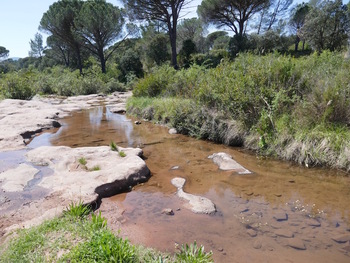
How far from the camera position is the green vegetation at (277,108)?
17.8 ft

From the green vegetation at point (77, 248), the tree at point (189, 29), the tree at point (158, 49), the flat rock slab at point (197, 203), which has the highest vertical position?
the tree at point (189, 29)

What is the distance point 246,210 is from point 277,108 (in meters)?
3.48

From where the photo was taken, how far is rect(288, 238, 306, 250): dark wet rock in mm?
2943

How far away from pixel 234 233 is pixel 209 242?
386 mm

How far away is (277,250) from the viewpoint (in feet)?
9.48

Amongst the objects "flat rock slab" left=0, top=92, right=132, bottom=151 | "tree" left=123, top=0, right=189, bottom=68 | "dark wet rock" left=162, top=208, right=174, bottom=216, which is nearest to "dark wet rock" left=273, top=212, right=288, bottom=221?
"dark wet rock" left=162, top=208, right=174, bottom=216

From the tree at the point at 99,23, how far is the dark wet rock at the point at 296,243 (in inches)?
1083

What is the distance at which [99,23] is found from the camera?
2756 centimetres

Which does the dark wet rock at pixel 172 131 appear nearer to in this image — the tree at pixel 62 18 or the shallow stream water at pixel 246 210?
the shallow stream water at pixel 246 210

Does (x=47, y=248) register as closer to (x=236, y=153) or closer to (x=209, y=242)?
(x=209, y=242)

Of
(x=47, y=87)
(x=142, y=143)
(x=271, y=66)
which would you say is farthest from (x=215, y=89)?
(x=47, y=87)

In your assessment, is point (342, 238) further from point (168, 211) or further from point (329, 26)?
point (329, 26)

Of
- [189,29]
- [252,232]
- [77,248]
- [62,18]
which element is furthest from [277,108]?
[189,29]

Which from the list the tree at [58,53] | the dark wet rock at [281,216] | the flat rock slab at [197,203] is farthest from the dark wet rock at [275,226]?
the tree at [58,53]
